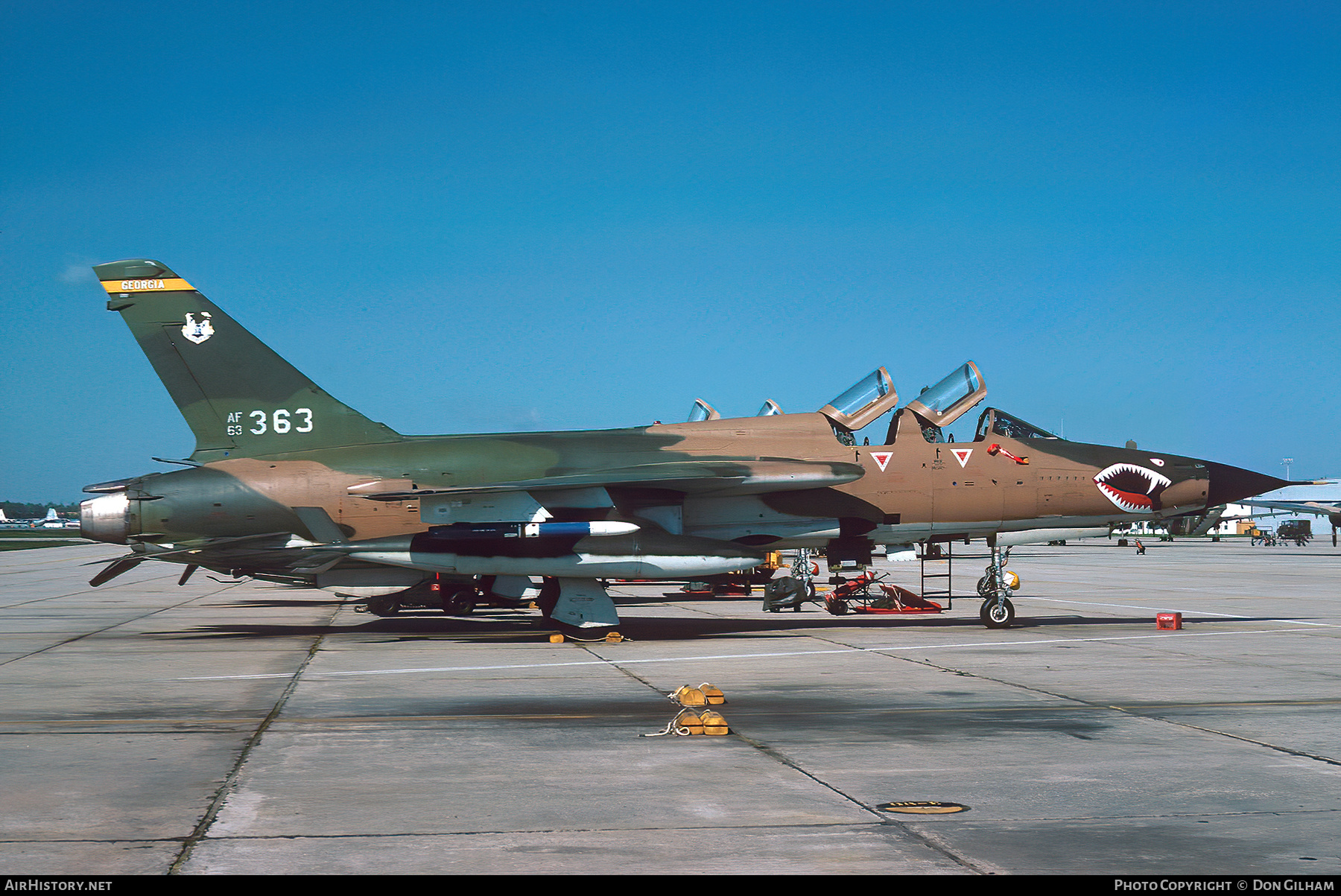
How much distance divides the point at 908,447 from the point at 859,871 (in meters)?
12.3

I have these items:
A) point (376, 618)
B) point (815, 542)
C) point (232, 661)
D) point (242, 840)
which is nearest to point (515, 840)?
point (242, 840)

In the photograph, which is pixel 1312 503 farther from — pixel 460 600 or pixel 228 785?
pixel 228 785

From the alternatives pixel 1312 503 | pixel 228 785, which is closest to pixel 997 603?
pixel 228 785

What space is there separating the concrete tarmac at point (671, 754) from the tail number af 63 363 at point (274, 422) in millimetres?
3118

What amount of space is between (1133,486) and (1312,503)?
166 feet

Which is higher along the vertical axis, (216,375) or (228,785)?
(216,375)

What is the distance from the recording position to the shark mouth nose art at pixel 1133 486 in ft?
54.9

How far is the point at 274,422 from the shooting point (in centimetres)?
1648

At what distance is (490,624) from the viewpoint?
18828mm

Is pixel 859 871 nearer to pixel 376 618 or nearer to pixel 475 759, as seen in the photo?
Result: pixel 475 759

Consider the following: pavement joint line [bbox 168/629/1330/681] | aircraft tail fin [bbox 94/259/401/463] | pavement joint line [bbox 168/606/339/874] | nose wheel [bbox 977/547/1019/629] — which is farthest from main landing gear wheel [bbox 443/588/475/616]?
nose wheel [bbox 977/547/1019/629]

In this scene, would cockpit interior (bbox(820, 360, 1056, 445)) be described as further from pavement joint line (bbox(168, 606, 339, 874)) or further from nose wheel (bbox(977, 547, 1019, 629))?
pavement joint line (bbox(168, 606, 339, 874))

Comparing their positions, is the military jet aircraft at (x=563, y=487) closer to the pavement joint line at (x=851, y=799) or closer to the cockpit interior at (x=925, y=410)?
the cockpit interior at (x=925, y=410)

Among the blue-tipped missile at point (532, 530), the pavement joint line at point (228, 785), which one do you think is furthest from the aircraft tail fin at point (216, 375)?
the pavement joint line at point (228, 785)
